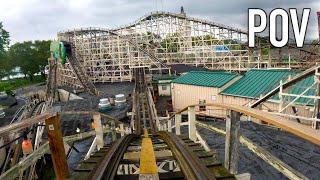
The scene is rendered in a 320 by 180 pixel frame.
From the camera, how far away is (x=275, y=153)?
754 cm

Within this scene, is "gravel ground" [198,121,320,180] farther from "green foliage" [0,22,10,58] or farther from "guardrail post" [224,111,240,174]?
"green foliage" [0,22,10,58]

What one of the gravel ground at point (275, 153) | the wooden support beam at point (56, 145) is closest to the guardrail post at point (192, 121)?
the gravel ground at point (275, 153)

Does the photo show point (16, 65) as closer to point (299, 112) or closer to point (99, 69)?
point (99, 69)

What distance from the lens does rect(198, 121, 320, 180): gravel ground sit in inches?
250

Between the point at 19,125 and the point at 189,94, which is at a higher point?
the point at 19,125

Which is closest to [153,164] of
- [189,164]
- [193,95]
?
[189,164]

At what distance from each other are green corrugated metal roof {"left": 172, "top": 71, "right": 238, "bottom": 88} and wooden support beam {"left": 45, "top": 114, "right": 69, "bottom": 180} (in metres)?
19.4

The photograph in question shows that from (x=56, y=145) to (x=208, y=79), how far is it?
2160cm

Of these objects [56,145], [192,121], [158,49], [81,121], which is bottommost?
[81,121]

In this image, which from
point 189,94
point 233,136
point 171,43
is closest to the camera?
point 233,136

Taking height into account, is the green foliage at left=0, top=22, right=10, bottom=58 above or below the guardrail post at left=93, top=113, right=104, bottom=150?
above

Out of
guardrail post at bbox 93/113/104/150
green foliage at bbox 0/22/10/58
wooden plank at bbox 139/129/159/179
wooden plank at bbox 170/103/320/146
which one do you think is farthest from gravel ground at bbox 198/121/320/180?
green foliage at bbox 0/22/10/58

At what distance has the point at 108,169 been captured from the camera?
4016 millimetres

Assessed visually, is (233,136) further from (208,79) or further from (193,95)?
(193,95)
